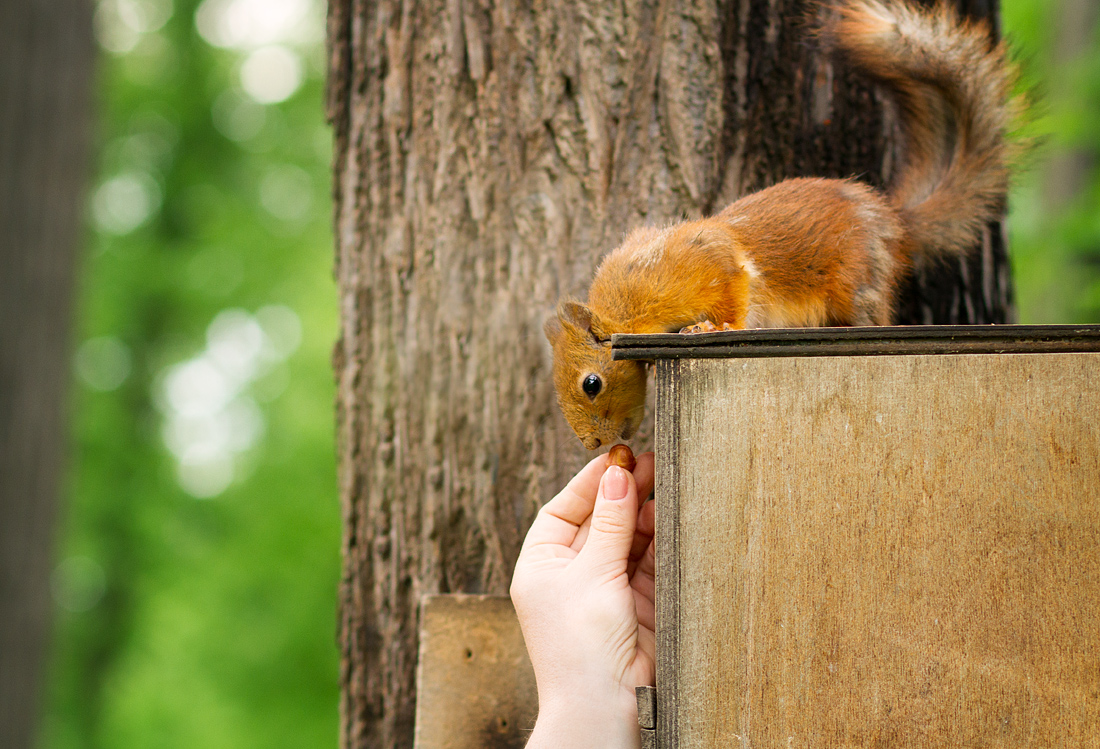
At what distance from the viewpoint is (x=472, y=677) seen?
1.74m

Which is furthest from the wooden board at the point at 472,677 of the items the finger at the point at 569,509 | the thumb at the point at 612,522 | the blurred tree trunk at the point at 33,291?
the blurred tree trunk at the point at 33,291

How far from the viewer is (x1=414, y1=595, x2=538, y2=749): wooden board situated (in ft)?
5.65

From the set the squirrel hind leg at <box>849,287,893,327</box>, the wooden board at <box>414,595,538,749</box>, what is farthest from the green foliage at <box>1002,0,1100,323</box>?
the wooden board at <box>414,595,538,749</box>

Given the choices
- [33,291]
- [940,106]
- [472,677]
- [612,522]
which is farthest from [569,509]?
[33,291]

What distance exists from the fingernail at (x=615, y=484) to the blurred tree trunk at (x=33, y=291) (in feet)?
11.8

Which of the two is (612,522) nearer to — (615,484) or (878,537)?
(615,484)

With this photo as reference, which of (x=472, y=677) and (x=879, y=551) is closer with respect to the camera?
(x=879, y=551)

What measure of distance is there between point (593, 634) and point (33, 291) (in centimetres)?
380

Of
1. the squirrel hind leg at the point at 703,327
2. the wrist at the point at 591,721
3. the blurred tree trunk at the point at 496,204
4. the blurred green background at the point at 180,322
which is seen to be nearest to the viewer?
the wrist at the point at 591,721

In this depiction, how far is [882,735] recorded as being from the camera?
1141 millimetres

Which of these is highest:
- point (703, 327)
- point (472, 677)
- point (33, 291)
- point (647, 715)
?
point (33, 291)

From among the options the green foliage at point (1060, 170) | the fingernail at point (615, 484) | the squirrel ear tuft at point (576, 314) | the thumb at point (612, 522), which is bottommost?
the thumb at point (612, 522)

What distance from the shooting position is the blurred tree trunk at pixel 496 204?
178cm

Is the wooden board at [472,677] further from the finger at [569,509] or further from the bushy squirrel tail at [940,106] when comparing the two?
the bushy squirrel tail at [940,106]
